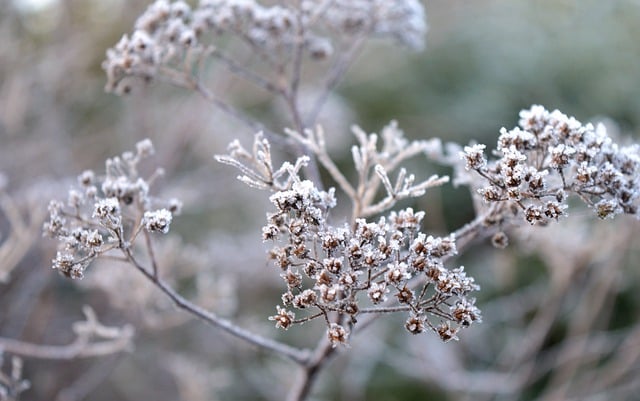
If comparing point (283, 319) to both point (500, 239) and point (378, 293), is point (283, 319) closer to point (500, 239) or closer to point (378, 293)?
point (378, 293)

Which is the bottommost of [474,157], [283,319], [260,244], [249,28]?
[283,319]

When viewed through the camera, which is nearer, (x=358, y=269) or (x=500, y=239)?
(x=358, y=269)

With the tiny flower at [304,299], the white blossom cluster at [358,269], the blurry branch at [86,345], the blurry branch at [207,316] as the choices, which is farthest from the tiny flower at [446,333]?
the blurry branch at [86,345]

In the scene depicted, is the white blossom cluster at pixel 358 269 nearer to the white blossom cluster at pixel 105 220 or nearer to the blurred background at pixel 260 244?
the white blossom cluster at pixel 105 220

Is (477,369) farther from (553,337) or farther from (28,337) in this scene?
(28,337)

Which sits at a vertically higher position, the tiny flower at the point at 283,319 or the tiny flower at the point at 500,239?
the tiny flower at the point at 500,239

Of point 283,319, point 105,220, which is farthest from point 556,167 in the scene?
point 105,220
